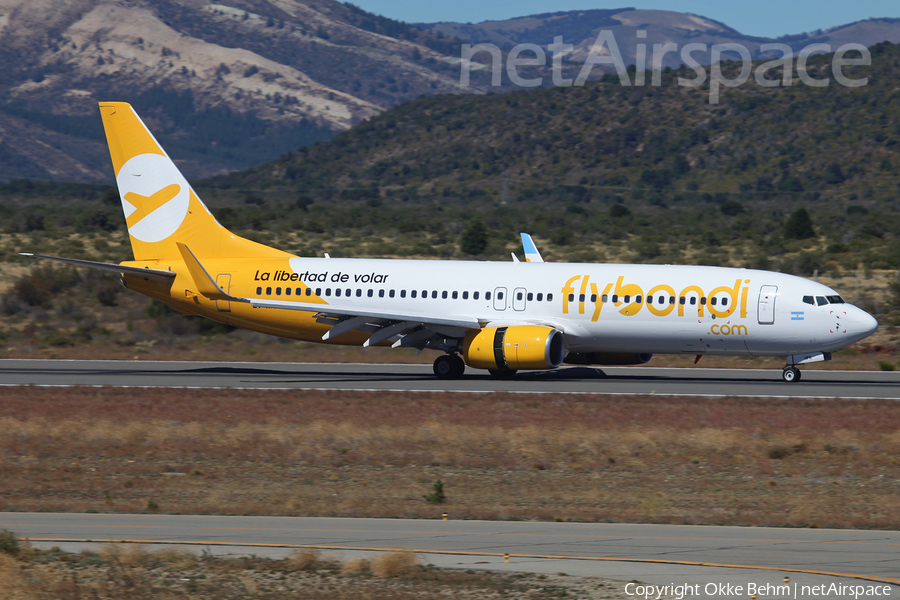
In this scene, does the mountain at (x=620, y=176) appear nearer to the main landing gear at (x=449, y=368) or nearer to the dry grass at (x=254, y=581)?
the main landing gear at (x=449, y=368)

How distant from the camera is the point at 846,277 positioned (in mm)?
55375

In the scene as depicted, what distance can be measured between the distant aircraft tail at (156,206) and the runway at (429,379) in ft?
12.8

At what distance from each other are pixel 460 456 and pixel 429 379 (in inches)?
475

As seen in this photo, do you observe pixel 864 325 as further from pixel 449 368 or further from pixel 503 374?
pixel 449 368

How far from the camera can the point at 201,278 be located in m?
32.1

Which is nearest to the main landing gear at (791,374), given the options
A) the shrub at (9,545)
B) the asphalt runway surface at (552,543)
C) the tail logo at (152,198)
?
the asphalt runway surface at (552,543)

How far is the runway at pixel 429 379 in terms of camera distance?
2962cm

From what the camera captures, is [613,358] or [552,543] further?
[613,358]

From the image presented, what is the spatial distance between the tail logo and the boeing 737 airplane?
5cm

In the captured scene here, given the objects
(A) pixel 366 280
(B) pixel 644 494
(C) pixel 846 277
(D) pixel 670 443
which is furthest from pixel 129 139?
(C) pixel 846 277

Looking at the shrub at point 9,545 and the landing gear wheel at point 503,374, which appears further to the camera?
the landing gear wheel at point 503,374

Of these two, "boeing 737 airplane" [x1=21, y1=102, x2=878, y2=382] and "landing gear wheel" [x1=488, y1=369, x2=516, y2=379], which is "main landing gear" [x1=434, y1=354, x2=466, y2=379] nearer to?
"boeing 737 airplane" [x1=21, y1=102, x2=878, y2=382]

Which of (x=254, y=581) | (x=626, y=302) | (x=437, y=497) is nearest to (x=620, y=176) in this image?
(x=626, y=302)

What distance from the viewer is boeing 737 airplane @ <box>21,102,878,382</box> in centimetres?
3000
